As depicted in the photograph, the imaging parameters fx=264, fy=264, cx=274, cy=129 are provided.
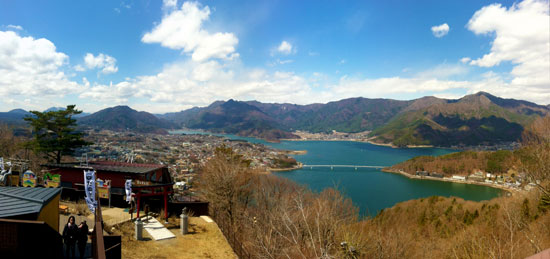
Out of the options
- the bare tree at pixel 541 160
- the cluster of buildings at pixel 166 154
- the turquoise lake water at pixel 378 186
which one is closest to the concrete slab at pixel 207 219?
the cluster of buildings at pixel 166 154

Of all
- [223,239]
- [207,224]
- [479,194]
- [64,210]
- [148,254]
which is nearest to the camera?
[148,254]

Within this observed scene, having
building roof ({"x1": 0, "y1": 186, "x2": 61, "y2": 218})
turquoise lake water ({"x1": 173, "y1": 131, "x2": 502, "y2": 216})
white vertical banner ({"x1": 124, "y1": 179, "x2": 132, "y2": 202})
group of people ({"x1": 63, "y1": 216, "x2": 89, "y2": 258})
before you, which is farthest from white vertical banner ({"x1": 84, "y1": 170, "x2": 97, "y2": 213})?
turquoise lake water ({"x1": 173, "y1": 131, "x2": 502, "y2": 216})

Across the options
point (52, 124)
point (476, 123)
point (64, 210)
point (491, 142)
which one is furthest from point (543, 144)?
point (476, 123)

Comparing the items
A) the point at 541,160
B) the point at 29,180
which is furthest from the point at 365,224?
the point at 29,180

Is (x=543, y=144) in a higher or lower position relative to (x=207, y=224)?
higher

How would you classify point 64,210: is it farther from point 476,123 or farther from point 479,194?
point 476,123
